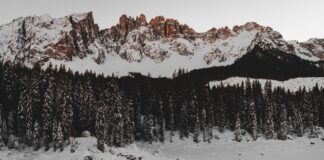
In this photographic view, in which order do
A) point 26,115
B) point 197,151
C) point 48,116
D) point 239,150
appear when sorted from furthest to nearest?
point 197,151
point 239,150
point 26,115
point 48,116

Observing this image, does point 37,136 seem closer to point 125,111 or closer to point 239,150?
point 125,111

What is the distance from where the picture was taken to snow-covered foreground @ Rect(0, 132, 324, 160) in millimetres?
70938

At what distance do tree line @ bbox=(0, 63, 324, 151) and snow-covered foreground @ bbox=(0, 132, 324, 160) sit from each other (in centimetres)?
292

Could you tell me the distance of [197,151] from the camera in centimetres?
8956

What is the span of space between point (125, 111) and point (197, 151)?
697 inches

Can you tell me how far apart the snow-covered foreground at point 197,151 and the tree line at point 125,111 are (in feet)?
9.57

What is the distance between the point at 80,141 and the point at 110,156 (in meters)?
12.6

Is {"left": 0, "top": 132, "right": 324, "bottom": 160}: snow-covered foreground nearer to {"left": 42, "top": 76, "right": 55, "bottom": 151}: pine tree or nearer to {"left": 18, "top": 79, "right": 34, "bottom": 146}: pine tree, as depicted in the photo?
{"left": 42, "top": 76, "right": 55, "bottom": 151}: pine tree

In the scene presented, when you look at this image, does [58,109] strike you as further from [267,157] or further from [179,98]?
[179,98]

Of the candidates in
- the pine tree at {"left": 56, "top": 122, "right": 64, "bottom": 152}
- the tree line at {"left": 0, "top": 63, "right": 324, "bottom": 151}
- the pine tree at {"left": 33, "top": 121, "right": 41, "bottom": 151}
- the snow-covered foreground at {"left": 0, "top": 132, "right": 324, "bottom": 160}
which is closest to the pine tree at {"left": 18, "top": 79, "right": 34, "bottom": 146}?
the tree line at {"left": 0, "top": 63, "right": 324, "bottom": 151}

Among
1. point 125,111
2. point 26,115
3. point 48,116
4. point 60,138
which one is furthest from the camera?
point 125,111

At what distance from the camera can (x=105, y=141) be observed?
80625 millimetres

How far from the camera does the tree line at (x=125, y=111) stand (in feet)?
267

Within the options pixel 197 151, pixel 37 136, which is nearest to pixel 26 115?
pixel 37 136
